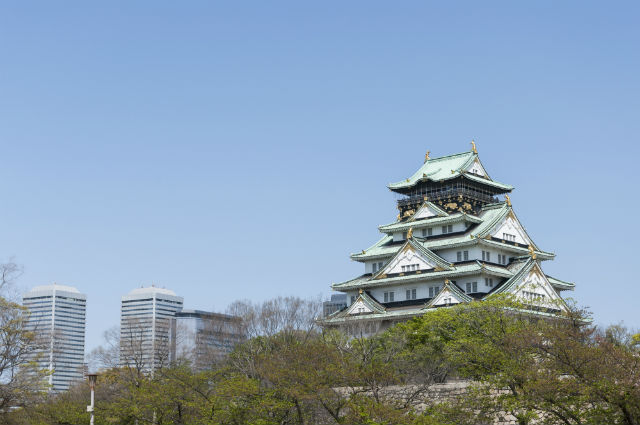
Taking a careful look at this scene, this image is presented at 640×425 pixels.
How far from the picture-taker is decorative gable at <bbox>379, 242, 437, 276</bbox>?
277 ft

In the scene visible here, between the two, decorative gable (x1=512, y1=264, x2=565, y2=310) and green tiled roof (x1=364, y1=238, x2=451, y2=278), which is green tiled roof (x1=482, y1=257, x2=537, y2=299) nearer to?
decorative gable (x1=512, y1=264, x2=565, y2=310)

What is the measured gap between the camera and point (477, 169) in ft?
305

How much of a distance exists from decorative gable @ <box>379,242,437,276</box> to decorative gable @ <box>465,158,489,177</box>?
11625 millimetres

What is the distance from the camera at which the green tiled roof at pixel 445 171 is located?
90.8 metres

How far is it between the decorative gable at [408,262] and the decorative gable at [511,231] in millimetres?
7281

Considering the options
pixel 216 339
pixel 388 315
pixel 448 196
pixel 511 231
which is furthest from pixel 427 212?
pixel 216 339

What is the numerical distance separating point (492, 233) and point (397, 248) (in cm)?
964

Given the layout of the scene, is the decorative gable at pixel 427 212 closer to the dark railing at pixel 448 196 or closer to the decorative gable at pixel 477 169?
the dark railing at pixel 448 196

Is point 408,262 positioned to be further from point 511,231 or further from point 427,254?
point 511,231

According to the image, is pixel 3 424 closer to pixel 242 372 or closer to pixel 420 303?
pixel 242 372

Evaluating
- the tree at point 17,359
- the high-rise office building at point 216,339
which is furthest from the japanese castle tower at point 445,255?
the tree at point 17,359

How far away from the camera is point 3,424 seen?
5481cm

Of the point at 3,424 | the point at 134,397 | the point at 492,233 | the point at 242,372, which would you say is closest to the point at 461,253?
the point at 492,233

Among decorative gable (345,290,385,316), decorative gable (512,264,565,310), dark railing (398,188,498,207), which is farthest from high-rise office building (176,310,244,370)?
decorative gable (512,264,565,310)
